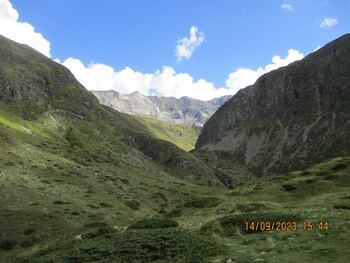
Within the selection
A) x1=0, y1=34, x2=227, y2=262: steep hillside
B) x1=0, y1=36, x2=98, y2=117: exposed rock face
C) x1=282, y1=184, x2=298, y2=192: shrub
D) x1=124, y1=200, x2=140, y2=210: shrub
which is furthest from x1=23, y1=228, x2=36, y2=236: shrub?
x1=0, y1=36, x2=98, y2=117: exposed rock face

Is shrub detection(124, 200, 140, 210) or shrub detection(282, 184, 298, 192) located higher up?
shrub detection(282, 184, 298, 192)

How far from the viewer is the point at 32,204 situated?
1981 inches

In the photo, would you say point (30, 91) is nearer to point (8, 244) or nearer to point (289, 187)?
point (8, 244)

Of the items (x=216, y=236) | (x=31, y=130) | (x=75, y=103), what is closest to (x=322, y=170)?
(x=216, y=236)

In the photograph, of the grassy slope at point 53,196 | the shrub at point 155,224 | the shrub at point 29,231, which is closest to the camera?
the shrub at point 155,224

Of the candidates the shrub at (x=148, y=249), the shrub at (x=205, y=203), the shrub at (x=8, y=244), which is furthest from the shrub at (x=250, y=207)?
the shrub at (x=8, y=244)

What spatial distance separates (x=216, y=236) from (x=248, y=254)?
530 centimetres

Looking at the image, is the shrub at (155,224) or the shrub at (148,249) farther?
the shrub at (155,224)

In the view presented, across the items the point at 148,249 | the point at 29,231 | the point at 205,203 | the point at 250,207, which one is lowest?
the point at 29,231

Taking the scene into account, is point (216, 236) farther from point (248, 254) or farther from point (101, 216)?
point (101, 216)

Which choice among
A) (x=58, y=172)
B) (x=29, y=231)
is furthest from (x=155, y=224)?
(x=58, y=172)

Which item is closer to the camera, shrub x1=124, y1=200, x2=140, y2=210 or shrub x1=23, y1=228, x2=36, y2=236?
shrub x1=23, y1=228, x2=36, y2=236

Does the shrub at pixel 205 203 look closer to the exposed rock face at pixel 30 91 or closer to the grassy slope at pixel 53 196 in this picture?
the grassy slope at pixel 53 196

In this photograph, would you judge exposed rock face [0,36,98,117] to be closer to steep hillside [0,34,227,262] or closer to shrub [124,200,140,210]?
steep hillside [0,34,227,262]
